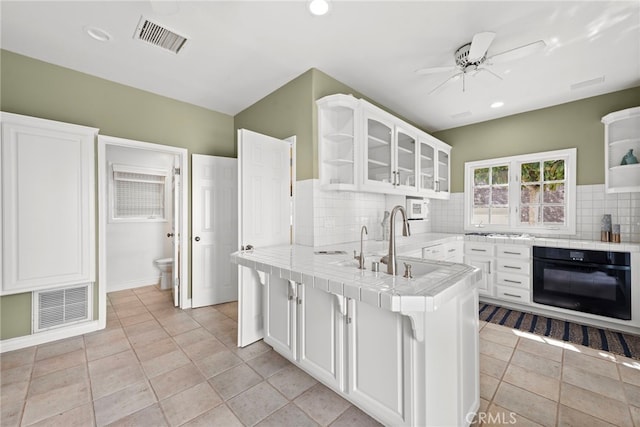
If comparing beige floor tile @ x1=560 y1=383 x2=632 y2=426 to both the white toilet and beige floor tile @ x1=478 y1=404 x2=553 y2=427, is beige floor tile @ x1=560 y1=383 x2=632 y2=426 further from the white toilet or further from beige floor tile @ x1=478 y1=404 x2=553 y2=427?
the white toilet

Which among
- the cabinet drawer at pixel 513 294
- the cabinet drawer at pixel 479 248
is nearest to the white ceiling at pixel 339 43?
the cabinet drawer at pixel 479 248

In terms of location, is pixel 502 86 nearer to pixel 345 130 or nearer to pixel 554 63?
pixel 554 63

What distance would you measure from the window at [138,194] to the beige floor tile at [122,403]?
3166 mm

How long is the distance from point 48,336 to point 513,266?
5143mm

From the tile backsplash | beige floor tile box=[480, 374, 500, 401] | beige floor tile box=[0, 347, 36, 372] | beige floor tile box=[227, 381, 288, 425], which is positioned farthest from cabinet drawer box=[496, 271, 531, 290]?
beige floor tile box=[0, 347, 36, 372]

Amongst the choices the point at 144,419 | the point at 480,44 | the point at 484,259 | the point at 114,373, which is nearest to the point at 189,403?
the point at 144,419

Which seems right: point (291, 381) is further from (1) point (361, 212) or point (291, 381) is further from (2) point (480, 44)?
(2) point (480, 44)

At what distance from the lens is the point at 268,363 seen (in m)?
2.11

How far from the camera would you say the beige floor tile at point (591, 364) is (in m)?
2.01

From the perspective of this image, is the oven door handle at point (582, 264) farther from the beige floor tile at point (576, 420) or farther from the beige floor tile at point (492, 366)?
the beige floor tile at point (576, 420)

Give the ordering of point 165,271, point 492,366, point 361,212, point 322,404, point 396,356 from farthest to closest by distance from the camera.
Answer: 1. point 165,271
2. point 361,212
3. point 492,366
4. point 322,404
5. point 396,356

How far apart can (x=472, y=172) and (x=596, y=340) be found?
100.0 inches

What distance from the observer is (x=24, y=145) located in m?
2.26

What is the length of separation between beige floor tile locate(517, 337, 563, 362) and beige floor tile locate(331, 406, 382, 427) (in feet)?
5.68
